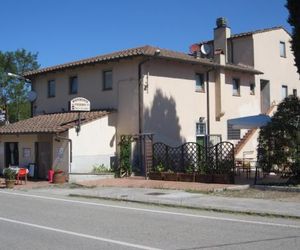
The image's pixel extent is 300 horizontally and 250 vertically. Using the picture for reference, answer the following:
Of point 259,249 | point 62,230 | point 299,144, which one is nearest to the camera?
point 259,249

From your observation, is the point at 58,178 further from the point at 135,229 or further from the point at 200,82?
the point at 135,229

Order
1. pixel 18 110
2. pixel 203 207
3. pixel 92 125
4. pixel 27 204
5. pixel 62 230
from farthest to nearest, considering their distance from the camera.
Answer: pixel 18 110
pixel 92 125
pixel 27 204
pixel 203 207
pixel 62 230

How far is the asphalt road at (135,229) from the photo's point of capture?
8.61 meters

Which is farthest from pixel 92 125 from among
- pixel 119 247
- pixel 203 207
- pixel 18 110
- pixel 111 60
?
pixel 18 110

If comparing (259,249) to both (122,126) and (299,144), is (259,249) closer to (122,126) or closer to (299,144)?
(299,144)

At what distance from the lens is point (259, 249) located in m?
8.09

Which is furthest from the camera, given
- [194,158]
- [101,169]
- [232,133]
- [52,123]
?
[232,133]

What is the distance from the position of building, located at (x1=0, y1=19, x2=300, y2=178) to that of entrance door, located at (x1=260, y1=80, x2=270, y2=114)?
1.57 meters

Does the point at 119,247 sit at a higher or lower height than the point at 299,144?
lower

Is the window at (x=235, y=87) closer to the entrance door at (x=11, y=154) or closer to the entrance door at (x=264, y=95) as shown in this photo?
the entrance door at (x=264, y=95)

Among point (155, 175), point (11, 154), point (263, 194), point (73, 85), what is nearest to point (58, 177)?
point (155, 175)

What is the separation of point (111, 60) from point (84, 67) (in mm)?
2662

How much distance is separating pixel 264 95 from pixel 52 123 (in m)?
15.0

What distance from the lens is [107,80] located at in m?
26.4
